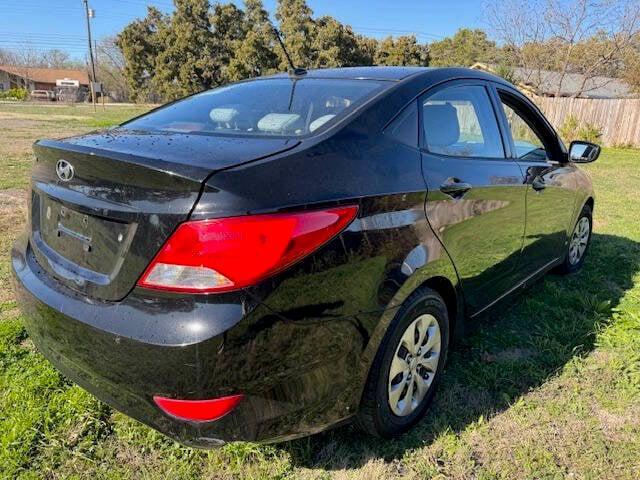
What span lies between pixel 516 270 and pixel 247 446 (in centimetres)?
189

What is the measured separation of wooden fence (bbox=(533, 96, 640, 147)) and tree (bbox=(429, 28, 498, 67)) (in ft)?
54.6

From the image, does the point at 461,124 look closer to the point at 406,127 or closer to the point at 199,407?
the point at 406,127

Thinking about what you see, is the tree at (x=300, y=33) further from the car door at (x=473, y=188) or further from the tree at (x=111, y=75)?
the tree at (x=111, y=75)

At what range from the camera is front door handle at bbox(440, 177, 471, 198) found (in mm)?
2186

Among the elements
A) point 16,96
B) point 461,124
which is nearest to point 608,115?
point 461,124

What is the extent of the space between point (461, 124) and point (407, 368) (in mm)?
1272

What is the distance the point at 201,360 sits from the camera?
1.48 m

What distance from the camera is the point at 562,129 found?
60.1ft

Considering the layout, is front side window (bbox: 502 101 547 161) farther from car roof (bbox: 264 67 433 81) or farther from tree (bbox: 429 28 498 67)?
tree (bbox: 429 28 498 67)

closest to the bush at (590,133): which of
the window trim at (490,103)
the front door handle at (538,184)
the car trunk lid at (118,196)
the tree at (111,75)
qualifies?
the front door handle at (538,184)

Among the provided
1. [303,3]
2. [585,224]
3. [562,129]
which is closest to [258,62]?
[303,3]

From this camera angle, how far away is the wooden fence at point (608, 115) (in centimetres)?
1781

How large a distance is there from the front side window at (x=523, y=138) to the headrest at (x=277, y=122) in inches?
59.0

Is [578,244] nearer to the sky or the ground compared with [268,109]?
nearer to the ground
